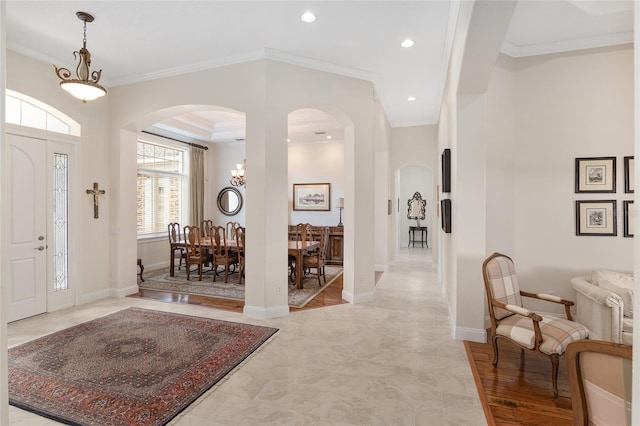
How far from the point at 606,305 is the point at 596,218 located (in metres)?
1.29

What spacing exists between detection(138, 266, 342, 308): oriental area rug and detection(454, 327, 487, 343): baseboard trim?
211cm

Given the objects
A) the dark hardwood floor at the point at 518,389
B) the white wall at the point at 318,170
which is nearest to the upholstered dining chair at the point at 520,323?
the dark hardwood floor at the point at 518,389

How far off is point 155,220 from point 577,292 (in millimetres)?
8058

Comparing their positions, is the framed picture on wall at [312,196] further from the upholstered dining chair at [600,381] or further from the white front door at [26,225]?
the upholstered dining chair at [600,381]

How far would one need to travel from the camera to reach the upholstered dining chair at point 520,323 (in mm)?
2492

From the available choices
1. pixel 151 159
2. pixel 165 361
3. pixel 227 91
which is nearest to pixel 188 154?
pixel 151 159

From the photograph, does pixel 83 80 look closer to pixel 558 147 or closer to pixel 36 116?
pixel 36 116

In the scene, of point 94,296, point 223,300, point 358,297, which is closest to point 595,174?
point 358,297

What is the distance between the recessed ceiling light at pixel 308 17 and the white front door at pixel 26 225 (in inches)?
152

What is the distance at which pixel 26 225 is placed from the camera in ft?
13.8

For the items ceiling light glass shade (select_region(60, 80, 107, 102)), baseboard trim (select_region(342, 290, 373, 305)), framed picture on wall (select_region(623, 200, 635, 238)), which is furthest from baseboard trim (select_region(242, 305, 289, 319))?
framed picture on wall (select_region(623, 200, 635, 238))

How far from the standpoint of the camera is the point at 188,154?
27.6 feet

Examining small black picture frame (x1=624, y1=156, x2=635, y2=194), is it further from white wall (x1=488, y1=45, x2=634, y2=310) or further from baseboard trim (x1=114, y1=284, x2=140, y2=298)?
baseboard trim (x1=114, y1=284, x2=140, y2=298)

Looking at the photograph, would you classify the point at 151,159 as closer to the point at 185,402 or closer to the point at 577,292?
the point at 185,402
